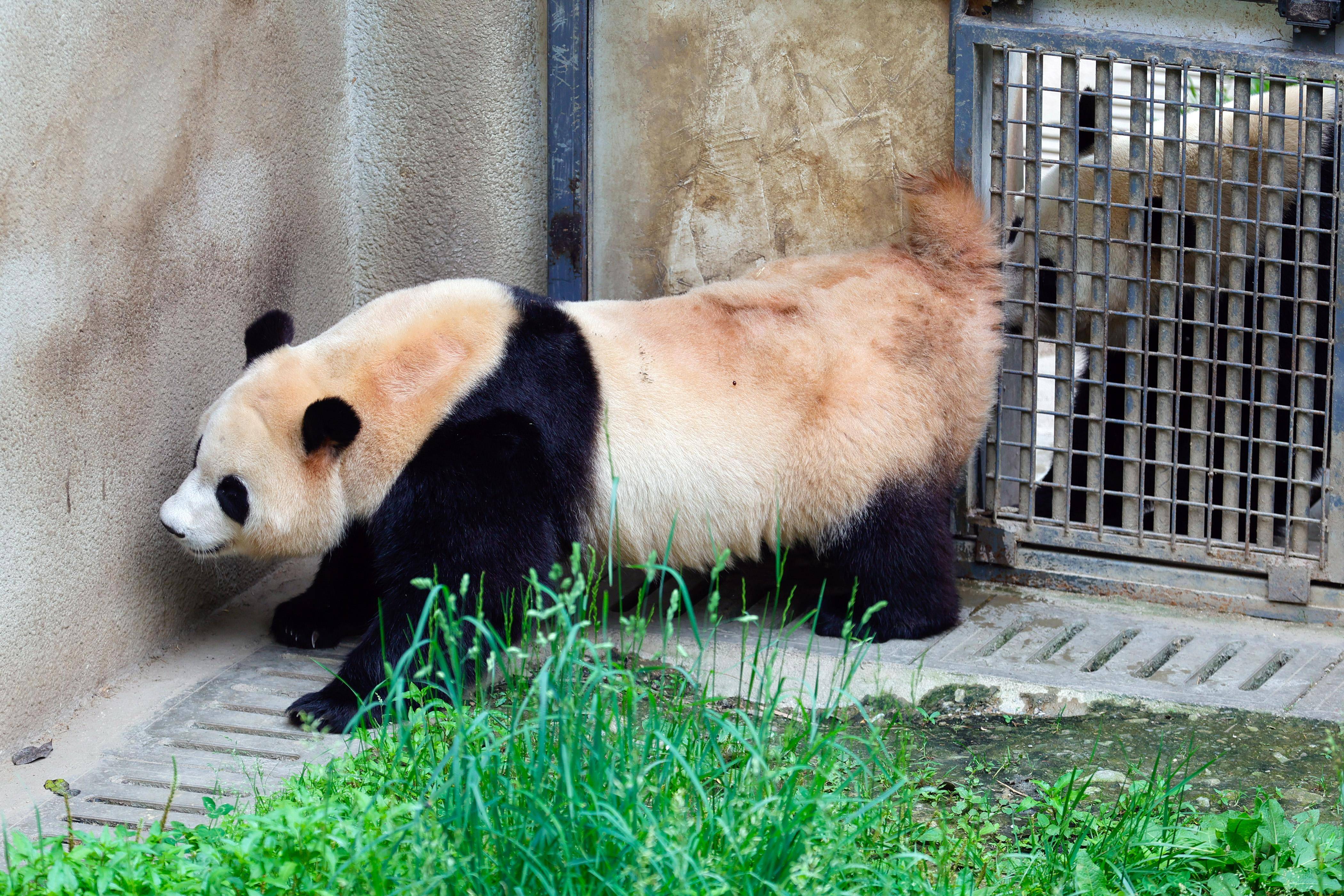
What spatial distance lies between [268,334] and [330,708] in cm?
108

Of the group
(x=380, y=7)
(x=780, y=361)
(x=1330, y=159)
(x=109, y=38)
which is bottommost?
(x=780, y=361)

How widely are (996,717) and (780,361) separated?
3.70ft

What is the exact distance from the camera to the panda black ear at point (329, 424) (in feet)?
11.5

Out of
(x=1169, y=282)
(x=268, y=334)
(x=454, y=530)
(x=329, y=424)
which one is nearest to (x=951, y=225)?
(x=1169, y=282)

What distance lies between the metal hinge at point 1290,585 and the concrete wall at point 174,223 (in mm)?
2562

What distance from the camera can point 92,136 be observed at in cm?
354

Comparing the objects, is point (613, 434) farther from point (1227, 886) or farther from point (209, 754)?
point (1227, 886)

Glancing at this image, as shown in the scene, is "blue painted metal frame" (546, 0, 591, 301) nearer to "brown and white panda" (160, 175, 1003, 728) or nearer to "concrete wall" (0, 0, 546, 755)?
"concrete wall" (0, 0, 546, 755)

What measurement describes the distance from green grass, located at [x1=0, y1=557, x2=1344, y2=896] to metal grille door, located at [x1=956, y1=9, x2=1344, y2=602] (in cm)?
145

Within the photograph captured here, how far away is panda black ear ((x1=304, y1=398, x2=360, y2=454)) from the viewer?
137 inches

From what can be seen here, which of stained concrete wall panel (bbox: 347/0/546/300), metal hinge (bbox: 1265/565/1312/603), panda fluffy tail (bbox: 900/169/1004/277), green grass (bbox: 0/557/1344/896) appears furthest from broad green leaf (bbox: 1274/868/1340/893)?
stained concrete wall panel (bbox: 347/0/546/300)

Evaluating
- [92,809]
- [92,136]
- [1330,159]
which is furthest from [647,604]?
[1330,159]

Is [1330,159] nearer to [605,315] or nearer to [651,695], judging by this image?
[605,315]

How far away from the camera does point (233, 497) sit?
11.9ft
